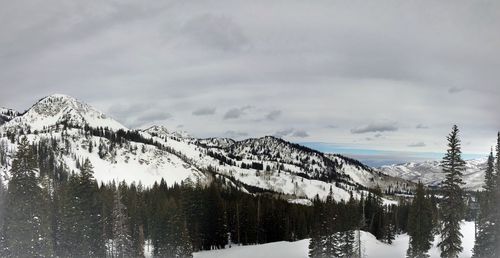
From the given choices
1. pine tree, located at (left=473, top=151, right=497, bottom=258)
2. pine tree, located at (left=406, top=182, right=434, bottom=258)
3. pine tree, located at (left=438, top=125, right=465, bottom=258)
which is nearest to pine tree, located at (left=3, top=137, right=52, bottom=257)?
pine tree, located at (left=438, top=125, right=465, bottom=258)

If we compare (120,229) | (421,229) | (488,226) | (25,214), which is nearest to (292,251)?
(421,229)

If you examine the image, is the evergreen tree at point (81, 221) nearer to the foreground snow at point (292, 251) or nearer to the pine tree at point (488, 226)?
the foreground snow at point (292, 251)

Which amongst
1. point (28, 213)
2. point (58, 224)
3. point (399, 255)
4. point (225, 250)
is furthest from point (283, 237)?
point (28, 213)

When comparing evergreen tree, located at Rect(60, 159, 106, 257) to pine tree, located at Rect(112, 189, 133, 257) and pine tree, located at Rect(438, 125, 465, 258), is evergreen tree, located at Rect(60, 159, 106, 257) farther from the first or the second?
pine tree, located at Rect(438, 125, 465, 258)

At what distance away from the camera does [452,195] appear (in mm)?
30484

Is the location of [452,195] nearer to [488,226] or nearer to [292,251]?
[488,226]

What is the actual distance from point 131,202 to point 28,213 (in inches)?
1766

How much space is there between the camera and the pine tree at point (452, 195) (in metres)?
30.1

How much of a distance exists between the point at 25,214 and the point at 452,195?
103 ft

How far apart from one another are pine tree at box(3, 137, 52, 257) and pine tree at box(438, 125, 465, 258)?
100 ft

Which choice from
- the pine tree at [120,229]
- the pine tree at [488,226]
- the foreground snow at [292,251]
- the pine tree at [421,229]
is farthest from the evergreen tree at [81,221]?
the pine tree at [421,229]

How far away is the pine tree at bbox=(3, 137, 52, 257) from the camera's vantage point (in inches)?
966

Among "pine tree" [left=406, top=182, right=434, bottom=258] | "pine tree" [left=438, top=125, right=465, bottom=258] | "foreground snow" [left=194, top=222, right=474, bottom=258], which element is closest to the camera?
"pine tree" [left=438, top=125, right=465, bottom=258]

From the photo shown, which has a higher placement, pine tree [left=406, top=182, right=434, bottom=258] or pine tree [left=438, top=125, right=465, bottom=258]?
pine tree [left=438, top=125, right=465, bottom=258]
